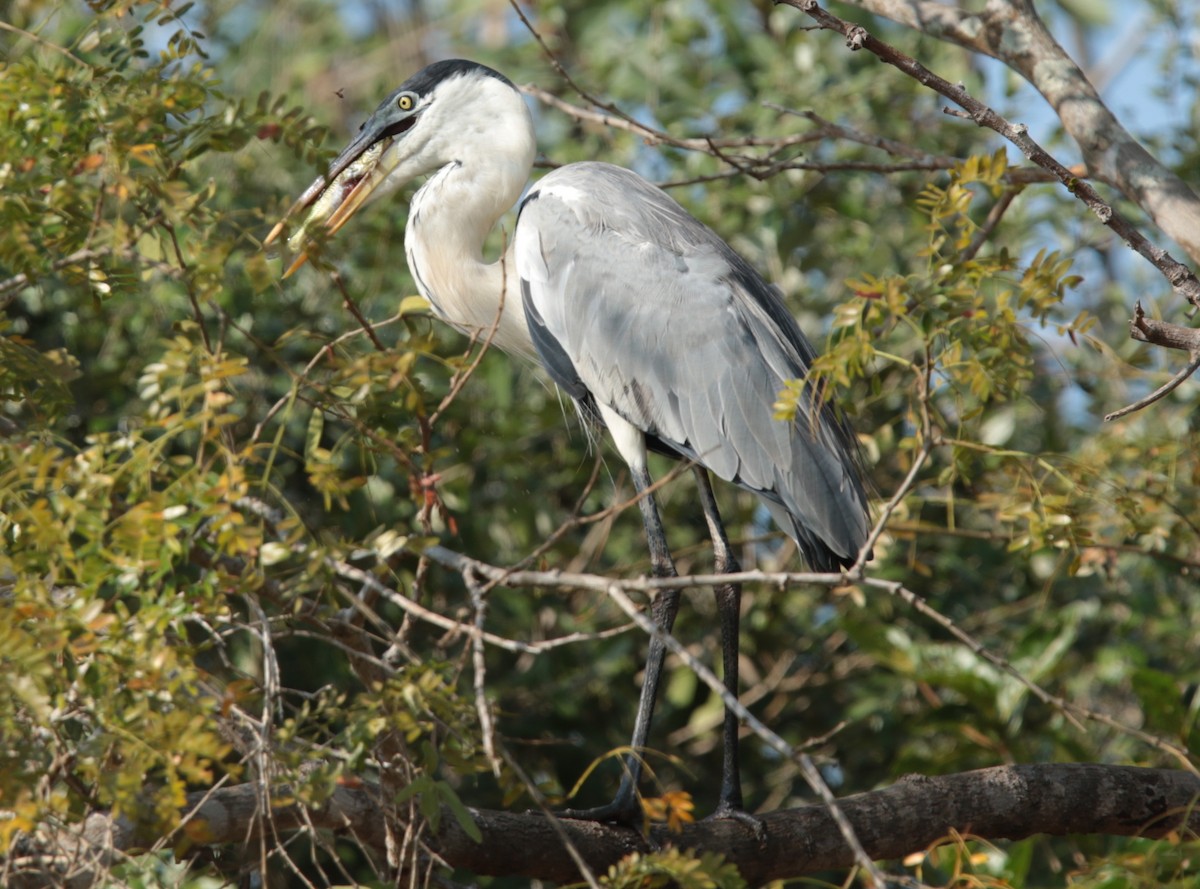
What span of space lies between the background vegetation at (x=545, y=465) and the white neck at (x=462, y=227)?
0.38 metres

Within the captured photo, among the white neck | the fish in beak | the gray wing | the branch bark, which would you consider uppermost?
the fish in beak

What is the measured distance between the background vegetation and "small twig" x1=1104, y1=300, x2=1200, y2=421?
173 mm

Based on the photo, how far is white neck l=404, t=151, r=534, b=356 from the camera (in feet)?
12.1

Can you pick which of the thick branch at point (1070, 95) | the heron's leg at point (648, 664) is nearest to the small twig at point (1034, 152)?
the thick branch at point (1070, 95)

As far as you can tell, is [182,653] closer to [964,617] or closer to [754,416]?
[754,416]

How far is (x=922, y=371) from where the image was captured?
2.12 metres

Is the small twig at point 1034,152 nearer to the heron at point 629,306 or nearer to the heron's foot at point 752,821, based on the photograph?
the heron at point 629,306

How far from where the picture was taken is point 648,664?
339cm

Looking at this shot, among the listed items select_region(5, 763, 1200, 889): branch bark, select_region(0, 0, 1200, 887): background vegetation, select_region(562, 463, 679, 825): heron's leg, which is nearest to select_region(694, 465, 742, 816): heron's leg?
select_region(562, 463, 679, 825): heron's leg

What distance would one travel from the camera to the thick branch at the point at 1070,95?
2664mm

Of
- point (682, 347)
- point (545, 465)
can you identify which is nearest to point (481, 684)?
point (682, 347)

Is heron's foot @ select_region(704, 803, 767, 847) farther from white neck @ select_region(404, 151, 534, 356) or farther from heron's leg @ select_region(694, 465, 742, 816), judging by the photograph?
white neck @ select_region(404, 151, 534, 356)

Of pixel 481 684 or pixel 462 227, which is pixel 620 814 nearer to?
pixel 481 684

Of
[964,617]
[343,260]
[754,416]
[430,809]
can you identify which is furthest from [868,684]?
[430,809]
